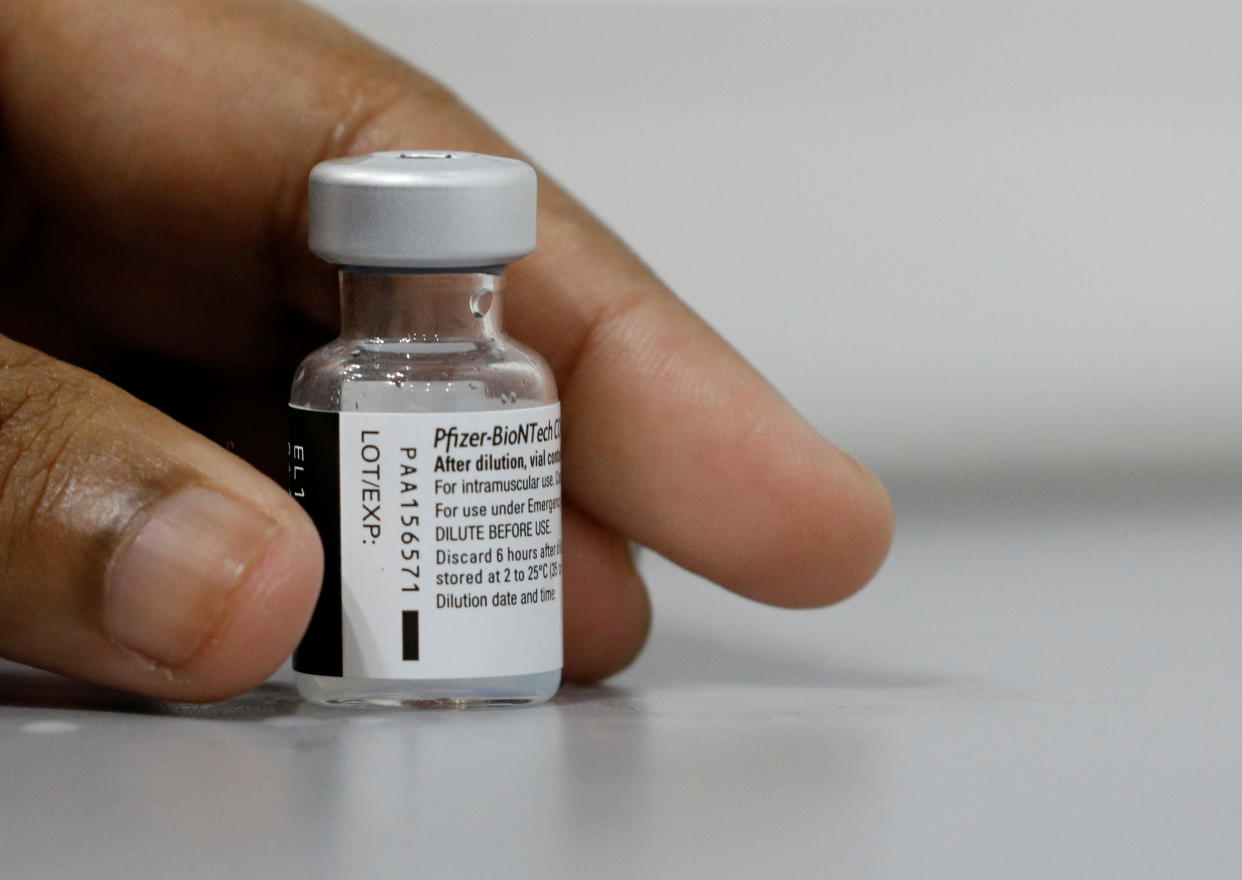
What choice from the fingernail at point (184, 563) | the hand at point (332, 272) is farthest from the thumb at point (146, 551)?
the hand at point (332, 272)

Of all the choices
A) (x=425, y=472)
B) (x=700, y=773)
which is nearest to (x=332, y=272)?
(x=425, y=472)

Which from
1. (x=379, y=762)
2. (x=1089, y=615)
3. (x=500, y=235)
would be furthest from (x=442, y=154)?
(x=1089, y=615)

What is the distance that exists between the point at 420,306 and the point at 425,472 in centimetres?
13

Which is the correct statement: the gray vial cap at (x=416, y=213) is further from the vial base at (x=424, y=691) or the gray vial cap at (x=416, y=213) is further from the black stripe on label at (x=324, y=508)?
the vial base at (x=424, y=691)

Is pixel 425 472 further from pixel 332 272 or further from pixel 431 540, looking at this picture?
pixel 332 272

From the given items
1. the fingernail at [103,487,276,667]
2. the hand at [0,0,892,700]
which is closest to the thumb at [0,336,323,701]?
the fingernail at [103,487,276,667]

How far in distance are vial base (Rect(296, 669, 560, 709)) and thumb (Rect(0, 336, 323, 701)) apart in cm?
7

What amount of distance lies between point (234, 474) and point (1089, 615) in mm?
707

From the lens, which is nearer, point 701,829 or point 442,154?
point 701,829

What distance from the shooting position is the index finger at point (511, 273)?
3.81 feet

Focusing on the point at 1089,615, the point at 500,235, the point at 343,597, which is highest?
the point at 500,235

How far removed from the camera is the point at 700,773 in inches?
32.2

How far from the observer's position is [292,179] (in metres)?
1.18

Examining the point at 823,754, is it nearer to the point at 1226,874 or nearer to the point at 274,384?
the point at 1226,874
